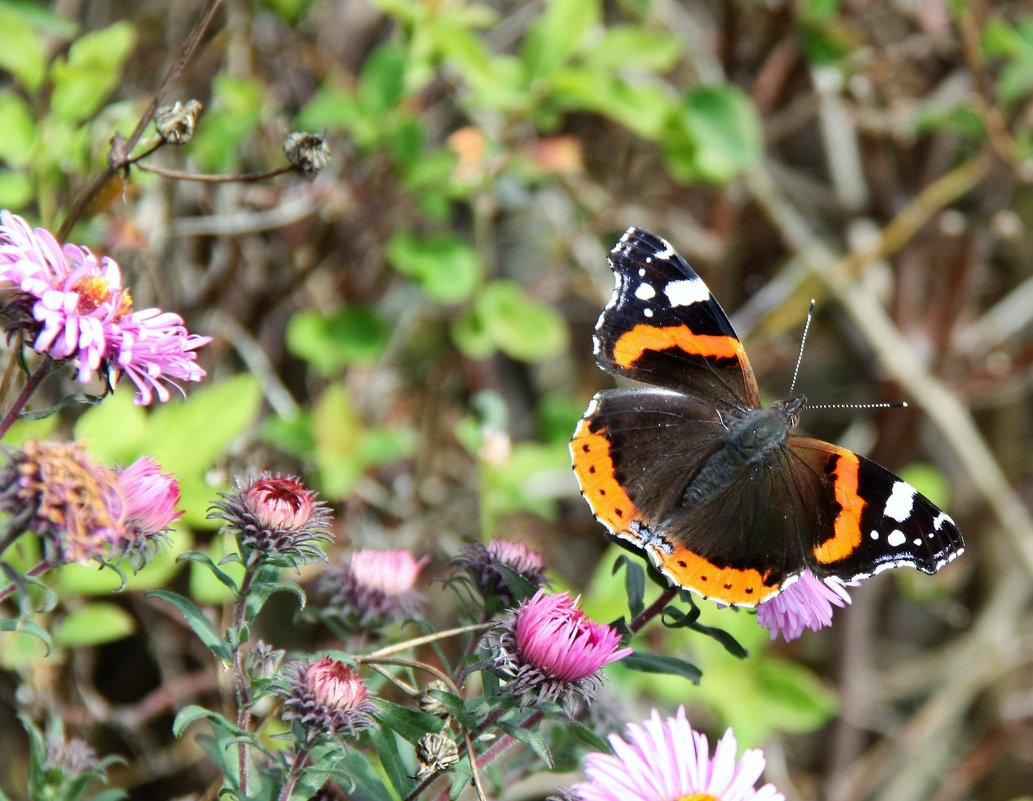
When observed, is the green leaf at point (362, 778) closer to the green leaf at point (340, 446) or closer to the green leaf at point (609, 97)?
the green leaf at point (340, 446)

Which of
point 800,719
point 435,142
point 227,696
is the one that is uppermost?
point 435,142

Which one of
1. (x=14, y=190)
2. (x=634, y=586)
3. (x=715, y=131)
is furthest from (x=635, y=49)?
(x=634, y=586)

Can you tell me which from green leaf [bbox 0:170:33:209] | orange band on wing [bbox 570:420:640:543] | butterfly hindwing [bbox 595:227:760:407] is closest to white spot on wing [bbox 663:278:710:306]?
butterfly hindwing [bbox 595:227:760:407]

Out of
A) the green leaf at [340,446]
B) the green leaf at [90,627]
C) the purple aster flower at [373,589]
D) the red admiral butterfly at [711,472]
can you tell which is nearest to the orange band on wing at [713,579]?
the red admiral butterfly at [711,472]

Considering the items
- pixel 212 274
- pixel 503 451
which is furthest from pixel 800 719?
pixel 212 274

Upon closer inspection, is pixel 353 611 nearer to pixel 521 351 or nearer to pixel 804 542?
pixel 804 542

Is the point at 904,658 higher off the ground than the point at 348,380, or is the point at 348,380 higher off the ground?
the point at 348,380

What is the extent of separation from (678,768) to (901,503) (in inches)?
22.6

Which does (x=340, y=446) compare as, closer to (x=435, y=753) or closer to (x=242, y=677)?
(x=242, y=677)

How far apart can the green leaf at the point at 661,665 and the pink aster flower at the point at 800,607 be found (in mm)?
114

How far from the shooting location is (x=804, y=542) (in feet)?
5.40

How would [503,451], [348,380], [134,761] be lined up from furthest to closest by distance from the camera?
1. [348,380]
2. [134,761]
3. [503,451]

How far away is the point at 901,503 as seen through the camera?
1.64 meters

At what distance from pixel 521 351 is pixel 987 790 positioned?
8.35 ft
